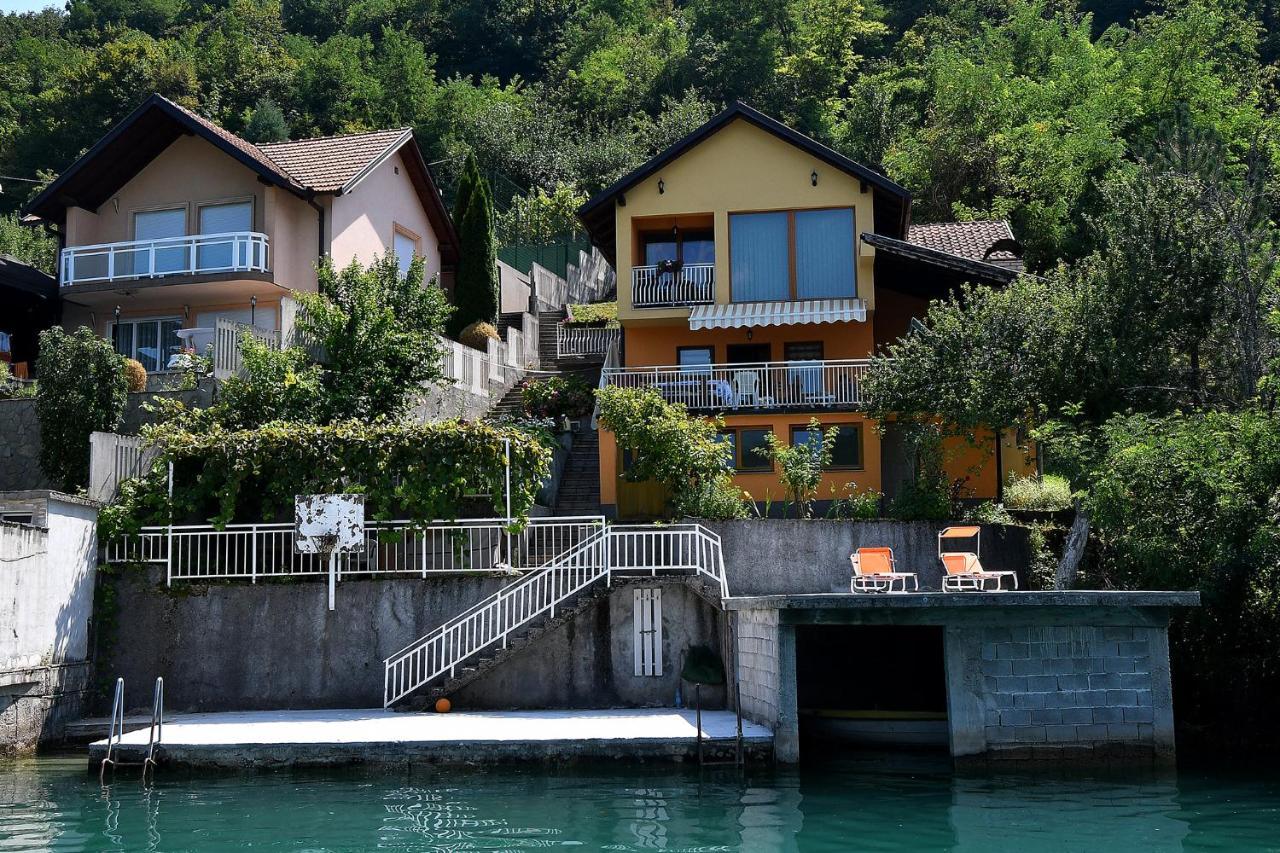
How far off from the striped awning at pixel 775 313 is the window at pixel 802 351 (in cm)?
123

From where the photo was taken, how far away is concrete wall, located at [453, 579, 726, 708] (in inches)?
873

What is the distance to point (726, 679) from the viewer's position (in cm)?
2203

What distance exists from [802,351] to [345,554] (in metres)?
13.3

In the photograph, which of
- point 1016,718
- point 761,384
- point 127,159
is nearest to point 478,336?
point 761,384

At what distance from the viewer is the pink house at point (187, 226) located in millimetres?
31250

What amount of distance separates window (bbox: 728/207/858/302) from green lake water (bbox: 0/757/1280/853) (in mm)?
14411

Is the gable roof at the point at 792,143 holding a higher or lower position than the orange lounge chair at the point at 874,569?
higher

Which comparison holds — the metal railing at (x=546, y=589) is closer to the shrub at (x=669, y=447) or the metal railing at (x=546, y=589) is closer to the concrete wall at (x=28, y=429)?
the shrub at (x=669, y=447)

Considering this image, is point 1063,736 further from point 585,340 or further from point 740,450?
point 585,340

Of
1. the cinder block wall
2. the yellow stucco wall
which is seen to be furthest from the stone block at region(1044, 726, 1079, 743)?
the yellow stucco wall

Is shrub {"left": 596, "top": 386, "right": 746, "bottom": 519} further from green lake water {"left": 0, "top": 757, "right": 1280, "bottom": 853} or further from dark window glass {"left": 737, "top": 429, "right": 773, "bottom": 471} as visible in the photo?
green lake water {"left": 0, "top": 757, "right": 1280, "bottom": 853}

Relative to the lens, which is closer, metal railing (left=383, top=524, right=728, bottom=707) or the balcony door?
metal railing (left=383, top=524, right=728, bottom=707)

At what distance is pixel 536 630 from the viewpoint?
857 inches

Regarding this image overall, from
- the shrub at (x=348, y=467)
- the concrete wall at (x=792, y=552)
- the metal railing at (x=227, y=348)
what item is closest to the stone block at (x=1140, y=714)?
the concrete wall at (x=792, y=552)
